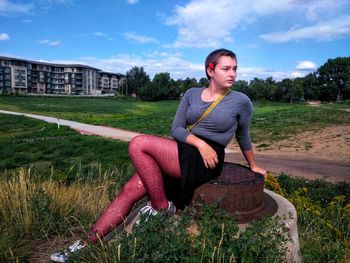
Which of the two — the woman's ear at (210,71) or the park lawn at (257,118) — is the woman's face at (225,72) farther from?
the park lawn at (257,118)

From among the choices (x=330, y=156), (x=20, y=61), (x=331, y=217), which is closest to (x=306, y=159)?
(x=330, y=156)

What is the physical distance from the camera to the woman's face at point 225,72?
9.00 ft

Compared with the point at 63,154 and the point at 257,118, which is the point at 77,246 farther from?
the point at 257,118

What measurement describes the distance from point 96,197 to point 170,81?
3251 inches

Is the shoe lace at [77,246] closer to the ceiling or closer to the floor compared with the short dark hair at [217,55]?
closer to the floor

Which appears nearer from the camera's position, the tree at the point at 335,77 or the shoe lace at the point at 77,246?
the shoe lace at the point at 77,246

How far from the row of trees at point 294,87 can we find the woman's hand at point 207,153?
7307cm

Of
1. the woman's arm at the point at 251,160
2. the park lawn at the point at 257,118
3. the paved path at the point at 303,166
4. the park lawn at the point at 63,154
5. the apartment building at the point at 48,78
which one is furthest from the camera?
the apartment building at the point at 48,78

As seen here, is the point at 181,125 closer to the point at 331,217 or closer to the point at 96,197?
the point at 96,197

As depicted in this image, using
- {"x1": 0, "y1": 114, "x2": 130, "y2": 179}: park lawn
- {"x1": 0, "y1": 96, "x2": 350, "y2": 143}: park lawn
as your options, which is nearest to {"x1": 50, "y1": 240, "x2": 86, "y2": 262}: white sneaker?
{"x1": 0, "y1": 114, "x2": 130, "y2": 179}: park lawn

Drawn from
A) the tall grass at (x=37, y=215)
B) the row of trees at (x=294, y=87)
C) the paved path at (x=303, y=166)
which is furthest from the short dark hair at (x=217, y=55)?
the row of trees at (x=294, y=87)

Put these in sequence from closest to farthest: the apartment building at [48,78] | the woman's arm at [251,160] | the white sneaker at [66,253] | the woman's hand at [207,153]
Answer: the white sneaker at [66,253], the woman's hand at [207,153], the woman's arm at [251,160], the apartment building at [48,78]

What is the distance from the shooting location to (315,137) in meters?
15.9

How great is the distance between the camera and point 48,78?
10925cm
